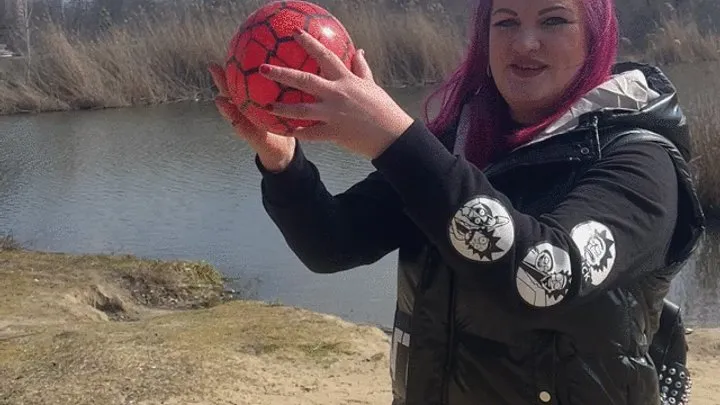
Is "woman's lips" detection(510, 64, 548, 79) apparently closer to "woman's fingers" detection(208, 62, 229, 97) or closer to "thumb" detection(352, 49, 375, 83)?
"thumb" detection(352, 49, 375, 83)

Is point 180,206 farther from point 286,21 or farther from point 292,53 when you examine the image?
point 292,53

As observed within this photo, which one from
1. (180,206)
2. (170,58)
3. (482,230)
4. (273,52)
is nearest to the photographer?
(482,230)

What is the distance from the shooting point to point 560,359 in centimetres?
176

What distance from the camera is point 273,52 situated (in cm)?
181

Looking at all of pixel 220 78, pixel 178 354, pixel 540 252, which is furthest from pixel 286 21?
pixel 178 354

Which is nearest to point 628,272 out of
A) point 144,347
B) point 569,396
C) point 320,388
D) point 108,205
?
point 569,396

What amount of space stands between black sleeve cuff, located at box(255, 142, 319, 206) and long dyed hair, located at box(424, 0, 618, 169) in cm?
32

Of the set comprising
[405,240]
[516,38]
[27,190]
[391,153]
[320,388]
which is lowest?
[27,190]

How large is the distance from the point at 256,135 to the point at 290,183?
0.42ft

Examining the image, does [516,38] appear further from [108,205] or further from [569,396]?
[108,205]

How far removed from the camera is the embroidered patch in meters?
1.58

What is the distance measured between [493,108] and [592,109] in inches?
11.3

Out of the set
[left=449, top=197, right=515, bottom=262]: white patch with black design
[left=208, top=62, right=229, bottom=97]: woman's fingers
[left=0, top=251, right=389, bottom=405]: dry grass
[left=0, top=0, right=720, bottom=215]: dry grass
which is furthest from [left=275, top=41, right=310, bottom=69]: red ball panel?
[left=0, top=0, right=720, bottom=215]: dry grass

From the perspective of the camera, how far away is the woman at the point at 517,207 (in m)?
1.59
